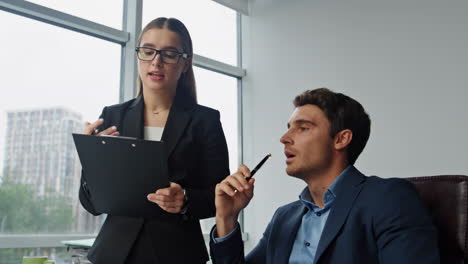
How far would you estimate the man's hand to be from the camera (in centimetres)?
123

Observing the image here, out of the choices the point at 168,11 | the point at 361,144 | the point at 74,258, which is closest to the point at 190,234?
the point at 361,144

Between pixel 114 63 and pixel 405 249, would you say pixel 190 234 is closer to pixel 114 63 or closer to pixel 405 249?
pixel 405 249

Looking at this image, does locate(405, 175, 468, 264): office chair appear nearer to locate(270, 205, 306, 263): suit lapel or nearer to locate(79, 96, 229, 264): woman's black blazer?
locate(270, 205, 306, 263): suit lapel

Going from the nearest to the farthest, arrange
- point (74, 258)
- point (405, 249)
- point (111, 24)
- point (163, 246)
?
point (405, 249) < point (163, 246) < point (74, 258) < point (111, 24)

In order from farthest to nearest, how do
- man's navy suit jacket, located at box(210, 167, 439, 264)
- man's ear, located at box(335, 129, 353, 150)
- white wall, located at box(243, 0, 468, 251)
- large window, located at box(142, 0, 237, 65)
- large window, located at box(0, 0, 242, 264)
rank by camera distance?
large window, located at box(142, 0, 237, 65) → white wall, located at box(243, 0, 468, 251) → large window, located at box(0, 0, 242, 264) → man's ear, located at box(335, 129, 353, 150) → man's navy suit jacket, located at box(210, 167, 439, 264)

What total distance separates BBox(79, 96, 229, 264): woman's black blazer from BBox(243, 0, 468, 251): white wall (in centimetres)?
205

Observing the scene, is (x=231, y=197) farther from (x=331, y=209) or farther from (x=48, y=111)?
(x=48, y=111)

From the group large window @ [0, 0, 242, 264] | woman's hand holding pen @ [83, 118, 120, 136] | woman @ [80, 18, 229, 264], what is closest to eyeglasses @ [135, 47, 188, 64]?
woman @ [80, 18, 229, 264]

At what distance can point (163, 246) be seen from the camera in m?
1.19

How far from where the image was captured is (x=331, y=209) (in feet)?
4.17

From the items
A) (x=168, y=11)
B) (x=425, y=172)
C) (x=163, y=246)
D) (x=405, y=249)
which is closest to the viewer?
(x=405, y=249)

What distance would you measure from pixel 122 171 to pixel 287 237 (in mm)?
584

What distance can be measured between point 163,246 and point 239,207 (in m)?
0.26

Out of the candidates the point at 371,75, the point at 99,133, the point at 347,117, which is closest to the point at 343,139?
the point at 347,117
